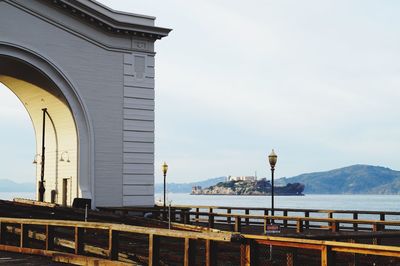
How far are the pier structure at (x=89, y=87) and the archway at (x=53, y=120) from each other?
0.06 m

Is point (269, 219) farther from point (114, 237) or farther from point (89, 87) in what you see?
point (89, 87)

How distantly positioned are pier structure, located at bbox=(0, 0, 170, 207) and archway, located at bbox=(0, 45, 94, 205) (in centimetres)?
6

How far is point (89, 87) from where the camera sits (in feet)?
118

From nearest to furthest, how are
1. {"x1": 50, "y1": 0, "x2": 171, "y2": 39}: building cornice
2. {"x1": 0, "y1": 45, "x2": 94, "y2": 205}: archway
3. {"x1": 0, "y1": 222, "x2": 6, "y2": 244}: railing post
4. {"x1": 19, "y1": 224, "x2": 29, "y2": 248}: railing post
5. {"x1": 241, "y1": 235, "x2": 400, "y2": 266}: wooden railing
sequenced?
{"x1": 241, "y1": 235, "x2": 400, "y2": 266}: wooden railing → {"x1": 19, "y1": 224, "x2": 29, "y2": 248}: railing post → {"x1": 0, "y1": 222, "x2": 6, "y2": 244}: railing post → {"x1": 0, "y1": 45, "x2": 94, "y2": 205}: archway → {"x1": 50, "y1": 0, "x2": 171, "y2": 39}: building cornice

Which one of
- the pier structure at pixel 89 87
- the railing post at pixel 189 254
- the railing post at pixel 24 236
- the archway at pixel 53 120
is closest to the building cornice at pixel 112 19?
the pier structure at pixel 89 87

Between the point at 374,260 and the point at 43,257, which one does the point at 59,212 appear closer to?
the point at 43,257

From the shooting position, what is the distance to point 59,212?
83.6ft

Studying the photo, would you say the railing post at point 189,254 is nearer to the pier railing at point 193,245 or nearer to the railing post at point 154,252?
the pier railing at point 193,245

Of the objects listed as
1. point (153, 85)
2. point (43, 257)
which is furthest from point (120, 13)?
point (43, 257)

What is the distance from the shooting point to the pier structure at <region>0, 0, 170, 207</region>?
113ft

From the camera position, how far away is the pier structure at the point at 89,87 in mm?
34531

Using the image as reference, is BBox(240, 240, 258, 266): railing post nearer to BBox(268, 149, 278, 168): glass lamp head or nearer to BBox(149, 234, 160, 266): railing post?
BBox(149, 234, 160, 266): railing post

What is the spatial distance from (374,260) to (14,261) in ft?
29.6

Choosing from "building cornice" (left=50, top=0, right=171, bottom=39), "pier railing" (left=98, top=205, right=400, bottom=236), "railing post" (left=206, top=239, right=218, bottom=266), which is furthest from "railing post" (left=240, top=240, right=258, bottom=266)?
"building cornice" (left=50, top=0, right=171, bottom=39)
